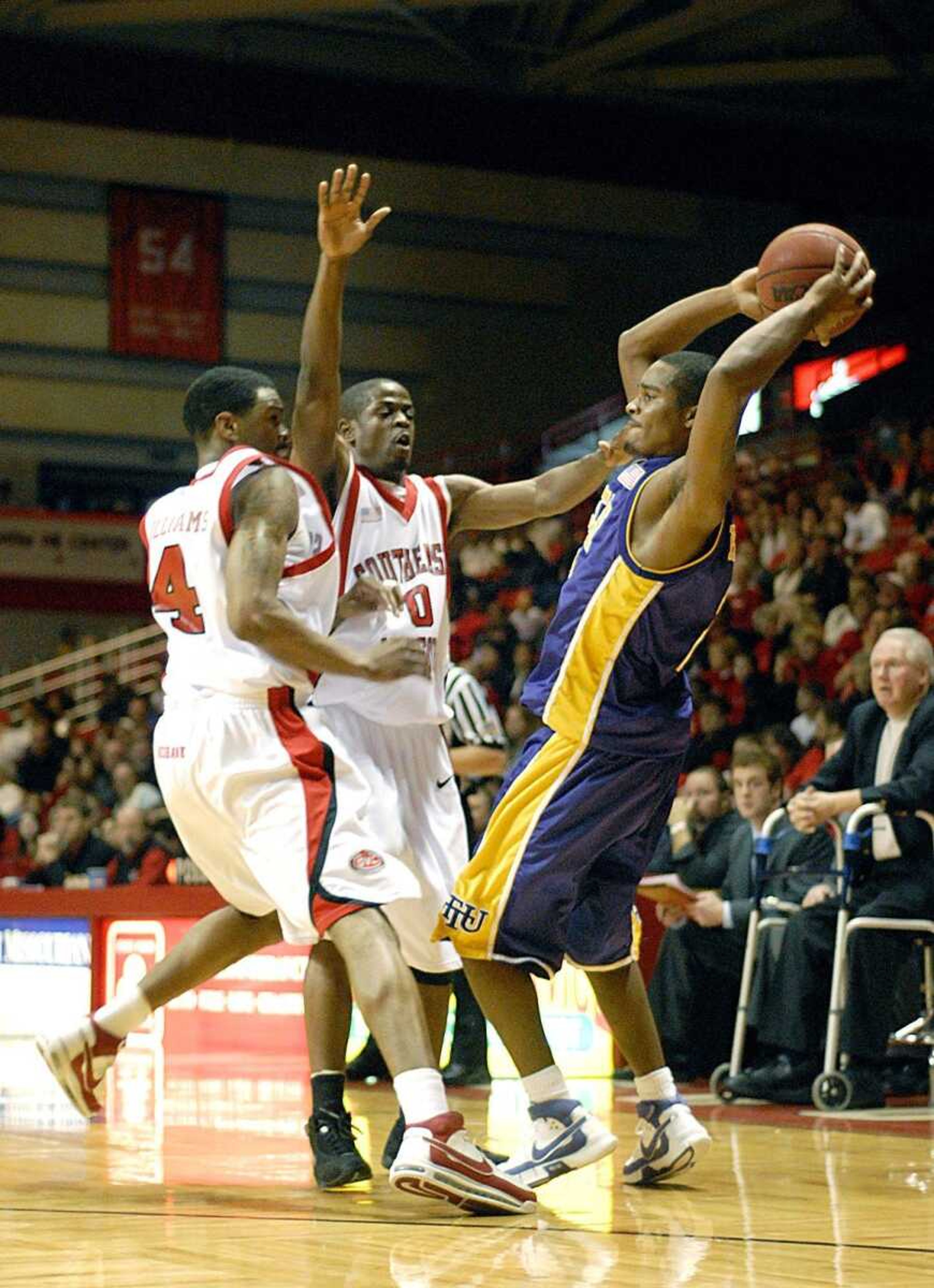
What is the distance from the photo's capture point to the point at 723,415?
14.6ft

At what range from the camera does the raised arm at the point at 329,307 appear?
4.74 metres

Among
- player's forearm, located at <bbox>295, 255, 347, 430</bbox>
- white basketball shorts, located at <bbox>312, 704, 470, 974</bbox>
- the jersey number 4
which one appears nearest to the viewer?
player's forearm, located at <bbox>295, 255, 347, 430</bbox>

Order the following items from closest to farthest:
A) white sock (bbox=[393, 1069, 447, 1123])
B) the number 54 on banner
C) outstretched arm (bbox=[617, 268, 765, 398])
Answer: white sock (bbox=[393, 1069, 447, 1123]), outstretched arm (bbox=[617, 268, 765, 398]), the number 54 on banner

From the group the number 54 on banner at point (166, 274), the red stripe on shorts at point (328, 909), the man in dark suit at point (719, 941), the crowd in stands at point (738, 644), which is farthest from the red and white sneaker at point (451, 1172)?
the number 54 on banner at point (166, 274)

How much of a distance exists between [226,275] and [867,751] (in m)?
19.3

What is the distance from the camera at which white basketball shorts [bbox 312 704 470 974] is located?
5.18 metres

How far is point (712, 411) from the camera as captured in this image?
14.6ft

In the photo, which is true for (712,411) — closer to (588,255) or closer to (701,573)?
(701,573)

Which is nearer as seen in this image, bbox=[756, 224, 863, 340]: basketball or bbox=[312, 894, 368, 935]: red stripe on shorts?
bbox=[312, 894, 368, 935]: red stripe on shorts

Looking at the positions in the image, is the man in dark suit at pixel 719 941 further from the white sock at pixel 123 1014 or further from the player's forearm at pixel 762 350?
the player's forearm at pixel 762 350

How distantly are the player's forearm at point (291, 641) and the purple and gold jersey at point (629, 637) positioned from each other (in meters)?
0.46

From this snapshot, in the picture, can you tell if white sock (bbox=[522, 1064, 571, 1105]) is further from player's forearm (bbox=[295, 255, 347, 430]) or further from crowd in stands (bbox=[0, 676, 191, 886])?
crowd in stands (bbox=[0, 676, 191, 886])

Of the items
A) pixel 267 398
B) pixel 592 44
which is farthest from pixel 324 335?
pixel 592 44

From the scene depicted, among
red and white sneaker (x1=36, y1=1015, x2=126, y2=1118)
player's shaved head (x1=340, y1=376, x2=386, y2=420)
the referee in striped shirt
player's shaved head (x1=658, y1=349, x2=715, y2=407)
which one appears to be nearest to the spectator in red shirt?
the referee in striped shirt
